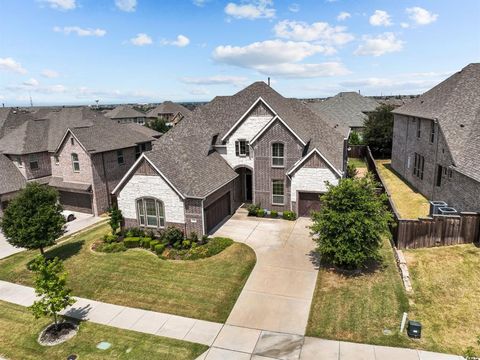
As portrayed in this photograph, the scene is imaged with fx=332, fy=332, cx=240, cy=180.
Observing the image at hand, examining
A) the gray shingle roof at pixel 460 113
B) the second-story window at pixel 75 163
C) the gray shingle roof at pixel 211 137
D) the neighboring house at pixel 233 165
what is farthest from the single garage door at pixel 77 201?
the gray shingle roof at pixel 460 113

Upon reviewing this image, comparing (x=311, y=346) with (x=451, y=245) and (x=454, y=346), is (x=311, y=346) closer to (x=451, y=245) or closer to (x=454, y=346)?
(x=454, y=346)

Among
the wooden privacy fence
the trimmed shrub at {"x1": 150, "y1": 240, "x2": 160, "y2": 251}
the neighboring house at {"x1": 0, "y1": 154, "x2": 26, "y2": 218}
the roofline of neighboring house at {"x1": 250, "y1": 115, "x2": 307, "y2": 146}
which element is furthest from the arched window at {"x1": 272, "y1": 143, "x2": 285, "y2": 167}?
the neighboring house at {"x1": 0, "y1": 154, "x2": 26, "y2": 218}

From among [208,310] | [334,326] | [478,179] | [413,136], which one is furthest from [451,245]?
[413,136]

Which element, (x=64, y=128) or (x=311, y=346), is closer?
(x=311, y=346)

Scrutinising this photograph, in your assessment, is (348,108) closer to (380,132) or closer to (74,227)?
(380,132)

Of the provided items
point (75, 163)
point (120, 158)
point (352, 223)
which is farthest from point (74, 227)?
point (352, 223)
